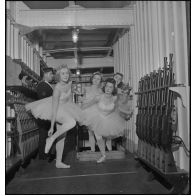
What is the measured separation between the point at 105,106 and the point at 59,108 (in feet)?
1.42

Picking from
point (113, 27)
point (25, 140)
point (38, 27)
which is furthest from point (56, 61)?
point (25, 140)

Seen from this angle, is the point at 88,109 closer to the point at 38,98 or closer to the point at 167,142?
the point at 38,98

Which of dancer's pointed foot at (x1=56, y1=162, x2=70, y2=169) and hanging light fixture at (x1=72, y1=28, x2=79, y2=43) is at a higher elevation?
hanging light fixture at (x1=72, y1=28, x2=79, y2=43)

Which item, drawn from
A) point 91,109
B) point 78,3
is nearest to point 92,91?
point 91,109

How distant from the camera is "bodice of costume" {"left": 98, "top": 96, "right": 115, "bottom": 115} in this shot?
1915 millimetres

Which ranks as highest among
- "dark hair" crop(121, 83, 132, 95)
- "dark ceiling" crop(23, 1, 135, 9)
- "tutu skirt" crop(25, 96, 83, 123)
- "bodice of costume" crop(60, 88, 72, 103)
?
"dark ceiling" crop(23, 1, 135, 9)

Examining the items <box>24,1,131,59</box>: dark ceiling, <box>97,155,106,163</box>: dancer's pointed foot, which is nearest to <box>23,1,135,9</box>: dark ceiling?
<box>24,1,131,59</box>: dark ceiling

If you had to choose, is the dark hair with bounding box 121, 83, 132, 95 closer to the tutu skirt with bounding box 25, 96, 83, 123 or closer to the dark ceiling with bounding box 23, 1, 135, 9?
the tutu skirt with bounding box 25, 96, 83, 123

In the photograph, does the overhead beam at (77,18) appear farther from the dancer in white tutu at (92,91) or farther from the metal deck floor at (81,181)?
the metal deck floor at (81,181)

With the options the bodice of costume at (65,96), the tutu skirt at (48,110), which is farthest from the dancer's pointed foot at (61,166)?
the bodice of costume at (65,96)

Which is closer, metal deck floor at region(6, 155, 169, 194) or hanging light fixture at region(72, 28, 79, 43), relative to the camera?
metal deck floor at region(6, 155, 169, 194)

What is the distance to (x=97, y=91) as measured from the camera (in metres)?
1.92

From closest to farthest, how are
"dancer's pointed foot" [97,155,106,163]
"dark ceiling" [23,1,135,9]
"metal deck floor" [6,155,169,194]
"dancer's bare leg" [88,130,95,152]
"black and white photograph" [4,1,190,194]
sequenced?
1. "metal deck floor" [6,155,169,194]
2. "black and white photograph" [4,1,190,194]
3. "dark ceiling" [23,1,135,9]
4. "dancer's pointed foot" [97,155,106,163]
5. "dancer's bare leg" [88,130,95,152]

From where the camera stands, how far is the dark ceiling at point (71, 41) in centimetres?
145
